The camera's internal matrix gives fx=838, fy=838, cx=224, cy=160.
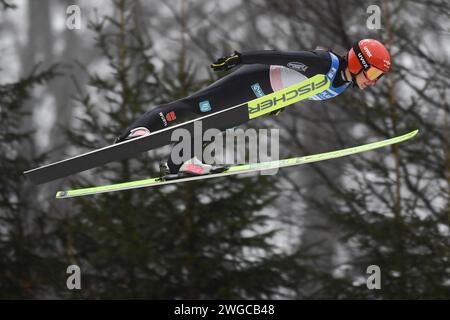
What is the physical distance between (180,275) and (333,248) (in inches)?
320

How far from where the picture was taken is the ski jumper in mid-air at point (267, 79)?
7.62m

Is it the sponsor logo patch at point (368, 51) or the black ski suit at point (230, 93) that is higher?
the sponsor logo patch at point (368, 51)

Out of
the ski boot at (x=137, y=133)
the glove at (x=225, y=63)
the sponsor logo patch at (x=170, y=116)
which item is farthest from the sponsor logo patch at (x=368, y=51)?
the ski boot at (x=137, y=133)

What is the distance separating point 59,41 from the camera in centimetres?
3020

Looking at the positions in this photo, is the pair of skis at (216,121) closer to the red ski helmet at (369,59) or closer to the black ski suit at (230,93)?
the black ski suit at (230,93)

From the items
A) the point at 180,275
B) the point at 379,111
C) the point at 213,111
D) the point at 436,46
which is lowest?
the point at 180,275

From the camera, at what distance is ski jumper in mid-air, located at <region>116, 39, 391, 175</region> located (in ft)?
25.0

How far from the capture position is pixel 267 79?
812 centimetres

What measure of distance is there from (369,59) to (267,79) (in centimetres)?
104

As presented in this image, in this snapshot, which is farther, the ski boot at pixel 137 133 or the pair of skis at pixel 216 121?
the ski boot at pixel 137 133

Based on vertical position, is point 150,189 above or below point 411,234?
above
